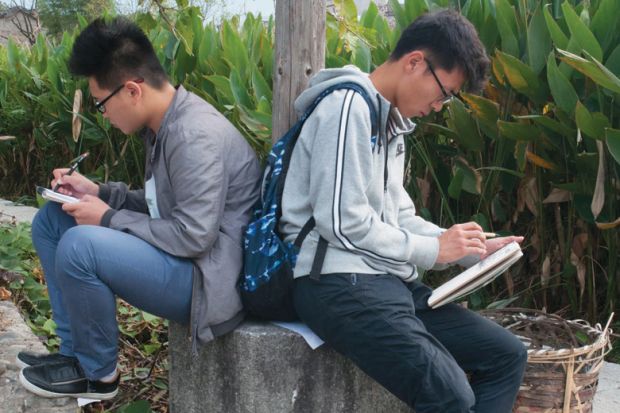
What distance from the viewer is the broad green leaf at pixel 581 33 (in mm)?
2869

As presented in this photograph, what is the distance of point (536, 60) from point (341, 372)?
61.3 inches

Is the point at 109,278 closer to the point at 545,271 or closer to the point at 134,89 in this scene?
the point at 134,89

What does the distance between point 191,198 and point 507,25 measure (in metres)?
1.70

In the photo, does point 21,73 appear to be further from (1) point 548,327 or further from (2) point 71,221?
(1) point 548,327

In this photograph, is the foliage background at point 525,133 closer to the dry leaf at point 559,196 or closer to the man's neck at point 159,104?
the dry leaf at point 559,196

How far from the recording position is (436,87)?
215 centimetres

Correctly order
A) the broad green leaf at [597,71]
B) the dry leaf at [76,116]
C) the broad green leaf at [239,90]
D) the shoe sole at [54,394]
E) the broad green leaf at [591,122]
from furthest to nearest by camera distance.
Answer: the dry leaf at [76,116] → the broad green leaf at [239,90] → the broad green leaf at [591,122] → the broad green leaf at [597,71] → the shoe sole at [54,394]

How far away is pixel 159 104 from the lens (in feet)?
7.53

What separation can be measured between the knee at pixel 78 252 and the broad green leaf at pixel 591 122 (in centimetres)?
167

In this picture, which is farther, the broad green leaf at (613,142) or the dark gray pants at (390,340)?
the broad green leaf at (613,142)

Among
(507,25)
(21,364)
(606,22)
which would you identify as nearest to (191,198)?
(21,364)

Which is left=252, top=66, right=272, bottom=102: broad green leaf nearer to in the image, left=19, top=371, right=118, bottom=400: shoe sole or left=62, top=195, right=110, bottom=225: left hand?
left=62, top=195, right=110, bottom=225: left hand

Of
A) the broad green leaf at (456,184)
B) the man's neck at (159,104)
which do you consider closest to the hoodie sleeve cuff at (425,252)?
the man's neck at (159,104)

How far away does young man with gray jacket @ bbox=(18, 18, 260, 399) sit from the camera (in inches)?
83.5
